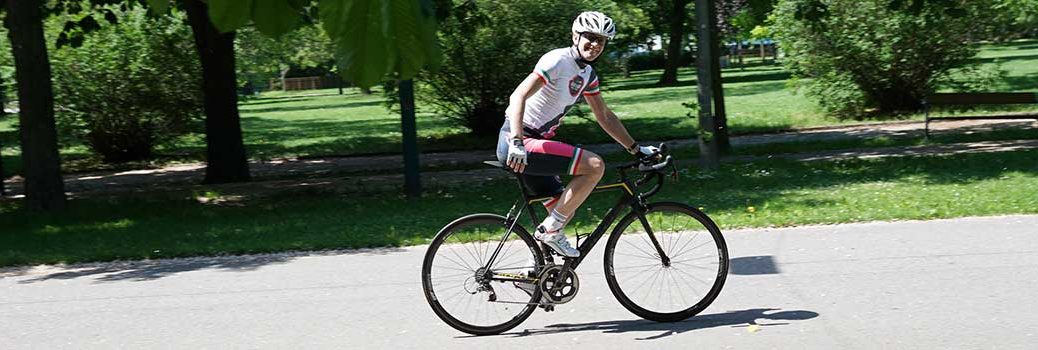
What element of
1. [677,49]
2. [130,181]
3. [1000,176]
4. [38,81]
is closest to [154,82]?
[130,181]

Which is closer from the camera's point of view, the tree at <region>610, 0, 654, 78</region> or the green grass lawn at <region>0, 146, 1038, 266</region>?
the green grass lawn at <region>0, 146, 1038, 266</region>

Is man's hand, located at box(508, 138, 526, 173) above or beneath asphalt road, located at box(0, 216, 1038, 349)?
above

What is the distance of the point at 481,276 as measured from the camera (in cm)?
616

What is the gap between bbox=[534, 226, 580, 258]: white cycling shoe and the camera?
20.0 feet

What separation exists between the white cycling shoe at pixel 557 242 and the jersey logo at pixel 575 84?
2.43 ft

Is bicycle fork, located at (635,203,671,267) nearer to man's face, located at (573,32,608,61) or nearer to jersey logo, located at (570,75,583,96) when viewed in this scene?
jersey logo, located at (570,75,583,96)

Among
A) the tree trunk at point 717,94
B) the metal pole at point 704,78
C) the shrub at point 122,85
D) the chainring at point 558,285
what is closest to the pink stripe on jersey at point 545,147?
the chainring at point 558,285

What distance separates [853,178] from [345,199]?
17.8 feet

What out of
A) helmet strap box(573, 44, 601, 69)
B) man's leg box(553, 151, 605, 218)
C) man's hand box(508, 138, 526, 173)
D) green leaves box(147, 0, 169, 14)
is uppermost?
green leaves box(147, 0, 169, 14)

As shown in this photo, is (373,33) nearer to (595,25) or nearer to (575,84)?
(595,25)

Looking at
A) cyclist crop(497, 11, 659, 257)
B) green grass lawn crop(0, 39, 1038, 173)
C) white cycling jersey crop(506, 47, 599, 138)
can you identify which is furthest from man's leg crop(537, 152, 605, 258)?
green grass lawn crop(0, 39, 1038, 173)

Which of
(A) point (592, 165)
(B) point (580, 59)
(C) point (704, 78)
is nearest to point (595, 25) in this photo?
(B) point (580, 59)

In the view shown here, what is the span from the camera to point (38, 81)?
12.5 m

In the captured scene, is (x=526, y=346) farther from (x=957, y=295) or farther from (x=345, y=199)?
(x=345, y=199)
